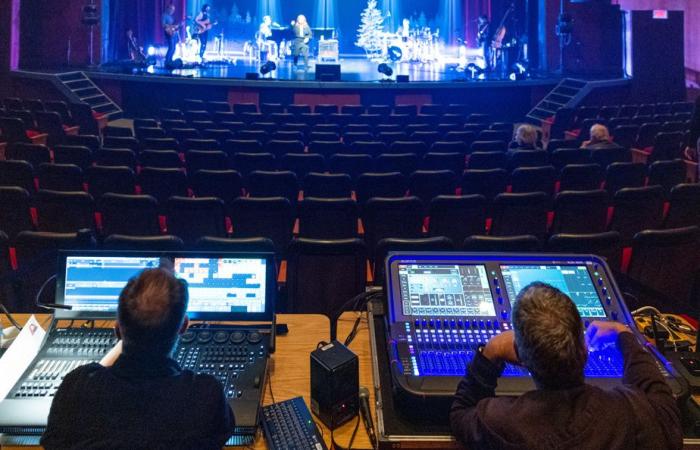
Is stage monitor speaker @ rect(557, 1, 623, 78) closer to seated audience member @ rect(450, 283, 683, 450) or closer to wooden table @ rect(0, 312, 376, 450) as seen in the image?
wooden table @ rect(0, 312, 376, 450)


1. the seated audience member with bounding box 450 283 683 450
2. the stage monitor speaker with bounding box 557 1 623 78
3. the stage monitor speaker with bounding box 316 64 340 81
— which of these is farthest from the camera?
the stage monitor speaker with bounding box 557 1 623 78

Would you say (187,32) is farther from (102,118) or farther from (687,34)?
(687,34)

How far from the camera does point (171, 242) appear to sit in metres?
2.71

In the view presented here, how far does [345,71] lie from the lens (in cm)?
1479

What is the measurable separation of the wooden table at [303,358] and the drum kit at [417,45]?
1625 centimetres

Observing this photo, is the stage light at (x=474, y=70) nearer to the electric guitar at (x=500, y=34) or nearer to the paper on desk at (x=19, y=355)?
the electric guitar at (x=500, y=34)

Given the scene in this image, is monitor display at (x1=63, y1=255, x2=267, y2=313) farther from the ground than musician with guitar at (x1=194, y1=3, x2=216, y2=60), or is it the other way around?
musician with guitar at (x1=194, y1=3, x2=216, y2=60)

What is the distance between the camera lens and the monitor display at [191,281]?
1.94 metres

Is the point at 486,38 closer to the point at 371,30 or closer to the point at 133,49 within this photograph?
the point at 371,30

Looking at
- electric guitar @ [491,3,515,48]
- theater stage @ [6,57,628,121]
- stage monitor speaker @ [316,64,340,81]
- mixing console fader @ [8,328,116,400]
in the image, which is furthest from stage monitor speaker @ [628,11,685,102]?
mixing console fader @ [8,328,116,400]

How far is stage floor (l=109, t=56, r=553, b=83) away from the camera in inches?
502

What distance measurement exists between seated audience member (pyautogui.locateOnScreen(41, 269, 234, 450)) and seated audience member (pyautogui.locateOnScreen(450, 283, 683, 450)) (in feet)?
2.06

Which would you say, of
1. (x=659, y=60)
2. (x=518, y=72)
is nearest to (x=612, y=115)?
(x=518, y=72)

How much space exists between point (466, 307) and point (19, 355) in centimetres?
139
